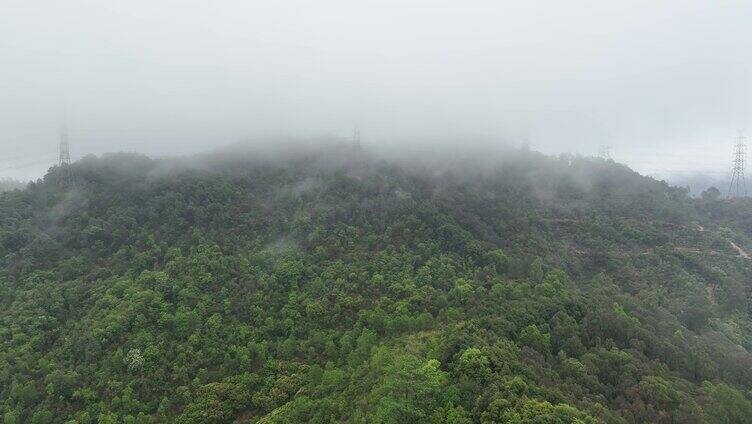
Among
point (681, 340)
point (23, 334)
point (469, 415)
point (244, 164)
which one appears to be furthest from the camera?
point (244, 164)

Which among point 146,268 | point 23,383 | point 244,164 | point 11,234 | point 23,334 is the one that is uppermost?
point 244,164

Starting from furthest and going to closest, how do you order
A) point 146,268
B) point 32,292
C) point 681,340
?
Result: point 146,268
point 32,292
point 681,340

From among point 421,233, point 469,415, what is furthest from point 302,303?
point 469,415

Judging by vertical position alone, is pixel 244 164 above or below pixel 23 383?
above

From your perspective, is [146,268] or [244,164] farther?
[244,164]

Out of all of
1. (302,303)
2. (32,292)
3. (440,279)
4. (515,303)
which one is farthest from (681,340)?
(32,292)

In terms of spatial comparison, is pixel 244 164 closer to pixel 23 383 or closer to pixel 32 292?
pixel 32 292
